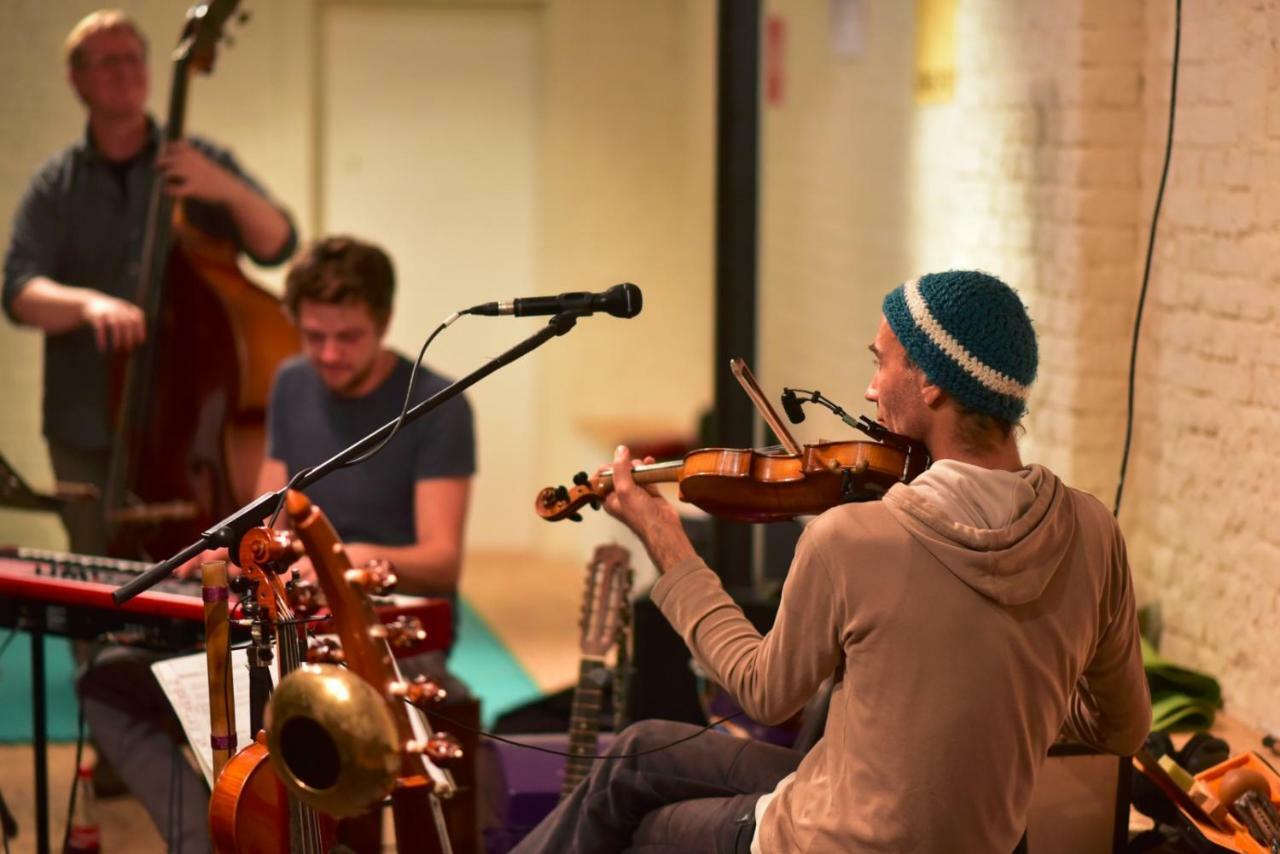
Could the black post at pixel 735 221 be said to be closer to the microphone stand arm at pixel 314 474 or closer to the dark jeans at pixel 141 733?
the dark jeans at pixel 141 733

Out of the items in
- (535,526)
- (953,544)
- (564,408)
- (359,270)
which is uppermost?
(359,270)

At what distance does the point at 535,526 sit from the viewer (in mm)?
6832

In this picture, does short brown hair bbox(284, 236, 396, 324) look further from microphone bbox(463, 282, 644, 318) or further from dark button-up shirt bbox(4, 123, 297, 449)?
microphone bbox(463, 282, 644, 318)

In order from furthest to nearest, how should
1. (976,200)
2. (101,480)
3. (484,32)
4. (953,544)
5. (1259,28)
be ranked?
(484,32) < (101,480) < (976,200) < (1259,28) < (953,544)

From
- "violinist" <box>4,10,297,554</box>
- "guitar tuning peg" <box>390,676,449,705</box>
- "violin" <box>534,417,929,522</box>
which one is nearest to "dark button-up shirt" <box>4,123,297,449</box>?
"violinist" <box>4,10,297,554</box>

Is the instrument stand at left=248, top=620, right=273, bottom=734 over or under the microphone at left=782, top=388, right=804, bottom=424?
under

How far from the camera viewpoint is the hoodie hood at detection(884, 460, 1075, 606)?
1896 mm

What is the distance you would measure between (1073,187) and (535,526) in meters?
3.92

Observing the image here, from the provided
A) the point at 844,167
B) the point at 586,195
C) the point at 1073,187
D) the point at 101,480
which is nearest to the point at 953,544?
the point at 1073,187

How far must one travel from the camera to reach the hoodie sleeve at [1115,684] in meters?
2.07

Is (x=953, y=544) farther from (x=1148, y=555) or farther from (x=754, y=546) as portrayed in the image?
(x=754, y=546)

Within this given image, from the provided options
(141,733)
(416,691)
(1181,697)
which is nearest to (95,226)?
(141,733)

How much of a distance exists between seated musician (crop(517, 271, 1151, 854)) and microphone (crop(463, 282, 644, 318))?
1.05 feet

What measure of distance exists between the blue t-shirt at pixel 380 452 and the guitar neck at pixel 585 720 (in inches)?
23.5
